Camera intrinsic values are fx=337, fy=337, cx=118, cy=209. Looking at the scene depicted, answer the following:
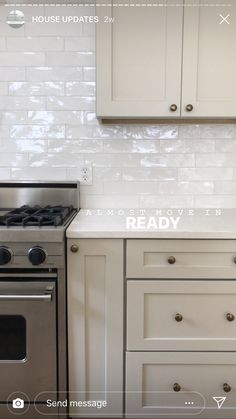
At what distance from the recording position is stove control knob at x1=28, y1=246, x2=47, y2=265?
1340 millimetres

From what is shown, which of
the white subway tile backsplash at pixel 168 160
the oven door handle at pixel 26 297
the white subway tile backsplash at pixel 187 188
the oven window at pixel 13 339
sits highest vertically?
the white subway tile backsplash at pixel 168 160

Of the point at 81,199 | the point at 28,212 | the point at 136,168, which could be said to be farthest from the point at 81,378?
the point at 136,168

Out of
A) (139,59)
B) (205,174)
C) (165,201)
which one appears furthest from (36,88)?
(205,174)

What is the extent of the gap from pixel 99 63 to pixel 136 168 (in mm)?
607

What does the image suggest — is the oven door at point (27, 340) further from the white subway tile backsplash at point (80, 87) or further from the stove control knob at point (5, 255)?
the white subway tile backsplash at point (80, 87)

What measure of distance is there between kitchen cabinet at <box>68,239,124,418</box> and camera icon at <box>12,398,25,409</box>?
0.68 ft

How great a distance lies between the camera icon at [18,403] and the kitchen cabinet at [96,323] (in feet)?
0.68

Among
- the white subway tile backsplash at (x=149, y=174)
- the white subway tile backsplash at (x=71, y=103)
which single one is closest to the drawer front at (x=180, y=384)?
the white subway tile backsplash at (x=149, y=174)

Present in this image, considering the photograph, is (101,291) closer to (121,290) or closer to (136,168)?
(121,290)

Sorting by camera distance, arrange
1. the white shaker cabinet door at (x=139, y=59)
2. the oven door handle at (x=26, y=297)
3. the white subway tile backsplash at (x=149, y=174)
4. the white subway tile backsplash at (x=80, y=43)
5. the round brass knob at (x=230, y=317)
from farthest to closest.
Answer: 1. the white subway tile backsplash at (x=149, y=174)
2. the white subway tile backsplash at (x=80, y=43)
3. the white shaker cabinet door at (x=139, y=59)
4. the round brass knob at (x=230, y=317)
5. the oven door handle at (x=26, y=297)

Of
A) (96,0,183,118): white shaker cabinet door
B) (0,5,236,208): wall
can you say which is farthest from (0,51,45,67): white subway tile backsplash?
(96,0,183,118): white shaker cabinet door

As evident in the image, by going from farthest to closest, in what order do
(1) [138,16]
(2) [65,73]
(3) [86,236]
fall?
(2) [65,73] < (1) [138,16] < (3) [86,236]

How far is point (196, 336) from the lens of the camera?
146 cm

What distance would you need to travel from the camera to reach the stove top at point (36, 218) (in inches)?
55.9
